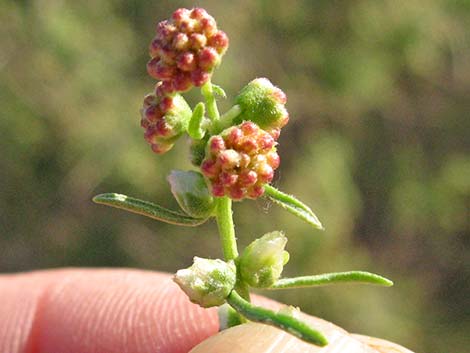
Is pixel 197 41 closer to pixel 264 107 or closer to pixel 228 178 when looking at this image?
pixel 264 107

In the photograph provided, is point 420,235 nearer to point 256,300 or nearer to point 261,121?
point 256,300

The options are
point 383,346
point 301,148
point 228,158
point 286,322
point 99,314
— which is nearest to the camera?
point 286,322

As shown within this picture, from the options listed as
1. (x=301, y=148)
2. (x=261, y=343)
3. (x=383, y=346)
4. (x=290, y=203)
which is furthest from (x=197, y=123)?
(x=301, y=148)

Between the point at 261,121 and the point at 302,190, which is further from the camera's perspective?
the point at 302,190

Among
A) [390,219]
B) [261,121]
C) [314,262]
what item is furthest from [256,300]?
[390,219]

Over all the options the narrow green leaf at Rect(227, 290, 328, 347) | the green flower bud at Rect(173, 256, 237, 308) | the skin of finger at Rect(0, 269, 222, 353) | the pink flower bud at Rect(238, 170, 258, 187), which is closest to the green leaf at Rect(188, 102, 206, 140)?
the pink flower bud at Rect(238, 170, 258, 187)

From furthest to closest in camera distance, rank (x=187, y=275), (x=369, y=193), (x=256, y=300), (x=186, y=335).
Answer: (x=369, y=193)
(x=256, y=300)
(x=186, y=335)
(x=187, y=275)
